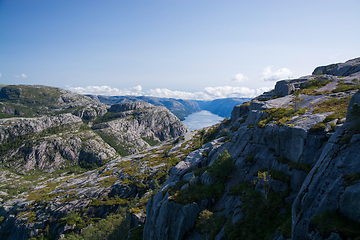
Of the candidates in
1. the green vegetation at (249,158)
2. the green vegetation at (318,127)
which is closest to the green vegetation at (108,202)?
the green vegetation at (249,158)

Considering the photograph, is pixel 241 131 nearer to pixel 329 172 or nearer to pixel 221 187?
pixel 221 187

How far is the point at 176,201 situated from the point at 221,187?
10.2m

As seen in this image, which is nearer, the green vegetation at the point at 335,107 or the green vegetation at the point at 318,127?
the green vegetation at the point at 318,127

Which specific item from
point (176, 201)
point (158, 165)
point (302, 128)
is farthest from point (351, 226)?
point (158, 165)

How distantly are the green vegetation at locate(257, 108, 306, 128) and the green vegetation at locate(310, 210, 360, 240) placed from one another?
20.0 metres

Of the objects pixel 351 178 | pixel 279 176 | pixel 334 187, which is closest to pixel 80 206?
pixel 279 176

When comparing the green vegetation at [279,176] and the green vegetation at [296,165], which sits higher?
the green vegetation at [296,165]

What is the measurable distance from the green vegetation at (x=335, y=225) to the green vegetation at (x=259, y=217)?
314 inches

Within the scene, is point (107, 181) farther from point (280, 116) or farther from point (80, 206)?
point (280, 116)

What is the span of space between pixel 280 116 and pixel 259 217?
72.6 feet

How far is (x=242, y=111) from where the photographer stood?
2672 inches

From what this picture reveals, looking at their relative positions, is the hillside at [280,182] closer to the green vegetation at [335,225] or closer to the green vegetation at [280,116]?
the green vegetation at [335,225]

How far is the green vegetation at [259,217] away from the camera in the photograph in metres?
21.3

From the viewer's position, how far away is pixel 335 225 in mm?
12250
